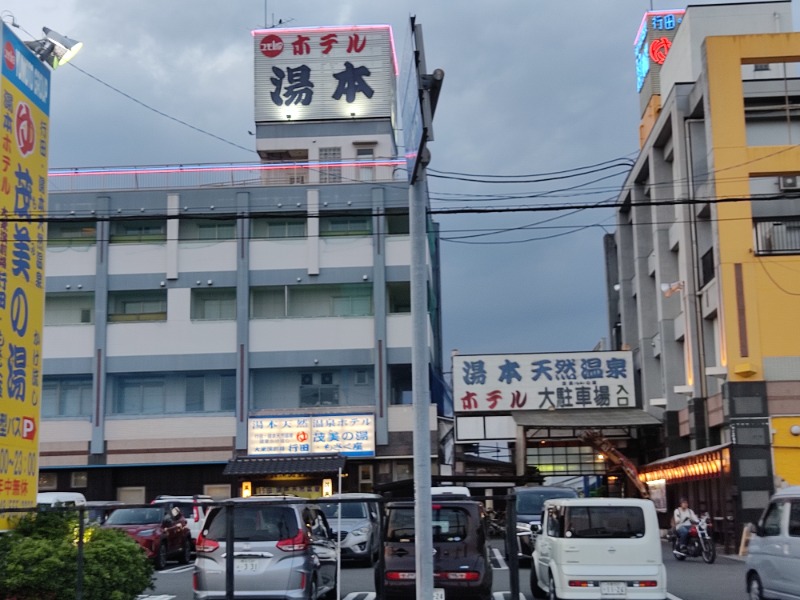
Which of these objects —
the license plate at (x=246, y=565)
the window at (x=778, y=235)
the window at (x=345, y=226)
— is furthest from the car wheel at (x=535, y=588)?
the window at (x=345, y=226)

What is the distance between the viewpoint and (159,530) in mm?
25484

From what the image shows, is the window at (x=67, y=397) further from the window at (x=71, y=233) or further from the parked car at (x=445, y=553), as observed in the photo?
the parked car at (x=445, y=553)

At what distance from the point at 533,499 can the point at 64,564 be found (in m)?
16.9

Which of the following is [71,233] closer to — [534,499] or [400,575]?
[534,499]

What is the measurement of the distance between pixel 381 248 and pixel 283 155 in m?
9.58

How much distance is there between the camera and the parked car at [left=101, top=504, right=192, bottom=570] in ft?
81.9

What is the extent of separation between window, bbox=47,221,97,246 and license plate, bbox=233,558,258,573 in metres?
31.7

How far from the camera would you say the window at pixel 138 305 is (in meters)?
43.7

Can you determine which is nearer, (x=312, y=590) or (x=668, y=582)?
(x=312, y=590)

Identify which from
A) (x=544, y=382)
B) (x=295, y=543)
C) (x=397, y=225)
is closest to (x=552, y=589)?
(x=295, y=543)

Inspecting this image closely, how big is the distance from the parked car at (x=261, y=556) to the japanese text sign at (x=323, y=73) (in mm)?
35134

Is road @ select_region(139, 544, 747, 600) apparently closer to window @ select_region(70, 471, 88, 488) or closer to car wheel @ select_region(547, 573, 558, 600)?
car wheel @ select_region(547, 573, 558, 600)

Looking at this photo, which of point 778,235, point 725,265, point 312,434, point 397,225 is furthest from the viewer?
point 397,225

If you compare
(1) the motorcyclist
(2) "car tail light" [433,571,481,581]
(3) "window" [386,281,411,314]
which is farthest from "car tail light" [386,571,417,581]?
(3) "window" [386,281,411,314]
